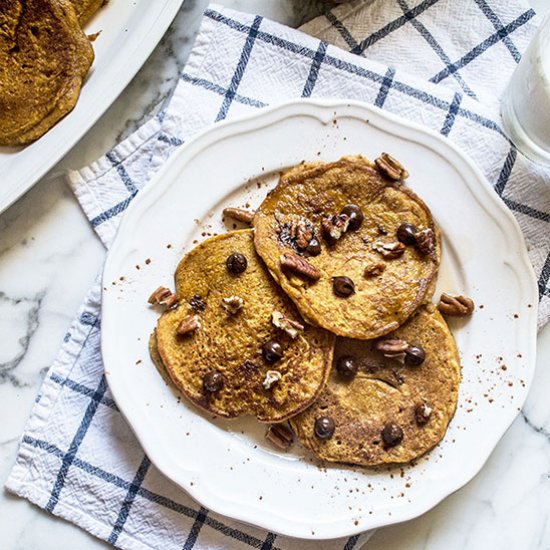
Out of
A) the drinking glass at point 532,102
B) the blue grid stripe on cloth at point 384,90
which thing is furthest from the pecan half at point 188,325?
the drinking glass at point 532,102

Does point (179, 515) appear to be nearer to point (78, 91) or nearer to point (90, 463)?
point (90, 463)

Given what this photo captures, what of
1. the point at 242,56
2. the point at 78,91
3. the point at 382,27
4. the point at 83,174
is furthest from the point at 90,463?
the point at 382,27

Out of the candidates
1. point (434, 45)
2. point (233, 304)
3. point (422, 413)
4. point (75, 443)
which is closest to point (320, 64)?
point (434, 45)

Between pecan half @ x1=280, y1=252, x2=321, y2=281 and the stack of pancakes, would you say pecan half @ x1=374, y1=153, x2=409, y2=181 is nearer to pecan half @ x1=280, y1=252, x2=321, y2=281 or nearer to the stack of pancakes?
the stack of pancakes

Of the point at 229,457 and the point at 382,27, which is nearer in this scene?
the point at 229,457

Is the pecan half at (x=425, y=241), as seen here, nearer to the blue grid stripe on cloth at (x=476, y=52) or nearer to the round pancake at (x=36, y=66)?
the blue grid stripe on cloth at (x=476, y=52)
